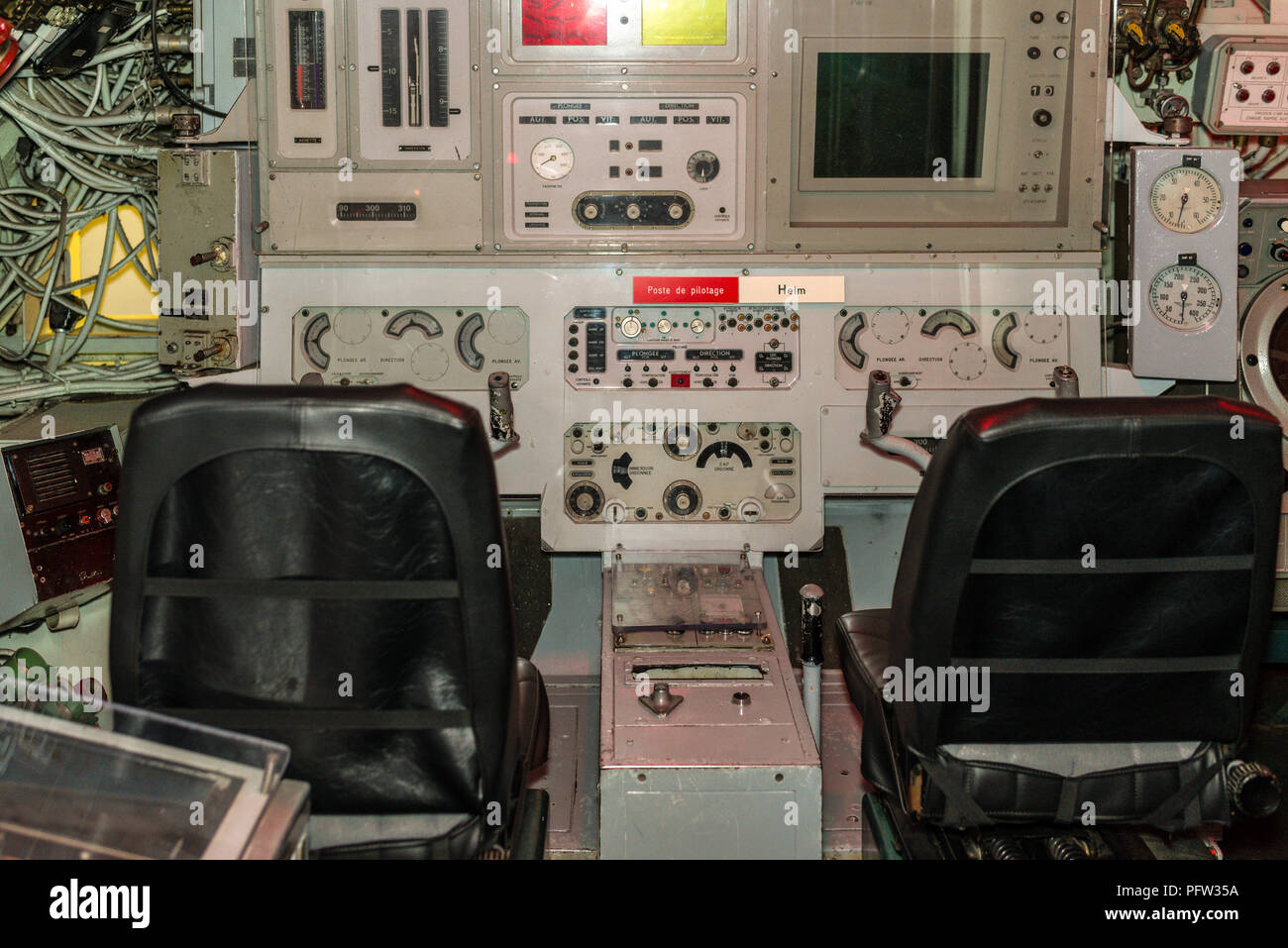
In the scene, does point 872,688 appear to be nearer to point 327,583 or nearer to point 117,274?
point 327,583

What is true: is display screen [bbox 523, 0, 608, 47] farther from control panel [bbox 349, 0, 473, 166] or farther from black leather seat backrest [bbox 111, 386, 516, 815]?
black leather seat backrest [bbox 111, 386, 516, 815]

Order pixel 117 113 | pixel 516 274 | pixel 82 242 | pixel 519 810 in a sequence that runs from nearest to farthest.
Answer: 1. pixel 519 810
2. pixel 516 274
3. pixel 117 113
4. pixel 82 242

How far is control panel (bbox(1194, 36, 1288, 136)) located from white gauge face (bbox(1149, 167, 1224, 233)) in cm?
40

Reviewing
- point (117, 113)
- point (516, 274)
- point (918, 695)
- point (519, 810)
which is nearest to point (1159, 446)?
point (918, 695)

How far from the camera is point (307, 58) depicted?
2664mm

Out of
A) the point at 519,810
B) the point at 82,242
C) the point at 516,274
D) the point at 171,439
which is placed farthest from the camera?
the point at 82,242

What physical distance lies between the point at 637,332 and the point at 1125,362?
4.19ft

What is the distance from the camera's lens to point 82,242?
3094 mm

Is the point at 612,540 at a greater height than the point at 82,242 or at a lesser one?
lesser

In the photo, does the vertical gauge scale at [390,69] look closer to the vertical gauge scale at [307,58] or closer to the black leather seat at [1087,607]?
the vertical gauge scale at [307,58]

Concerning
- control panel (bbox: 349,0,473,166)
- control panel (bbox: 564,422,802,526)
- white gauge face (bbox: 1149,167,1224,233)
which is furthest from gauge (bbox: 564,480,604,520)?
white gauge face (bbox: 1149,167,1224,233)

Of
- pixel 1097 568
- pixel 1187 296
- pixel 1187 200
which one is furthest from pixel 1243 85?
pixel 1097 568

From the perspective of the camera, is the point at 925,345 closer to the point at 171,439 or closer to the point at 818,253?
the point at 818,253

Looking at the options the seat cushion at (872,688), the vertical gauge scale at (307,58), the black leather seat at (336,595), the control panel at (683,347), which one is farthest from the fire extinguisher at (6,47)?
the seat cushion at (872,688)
